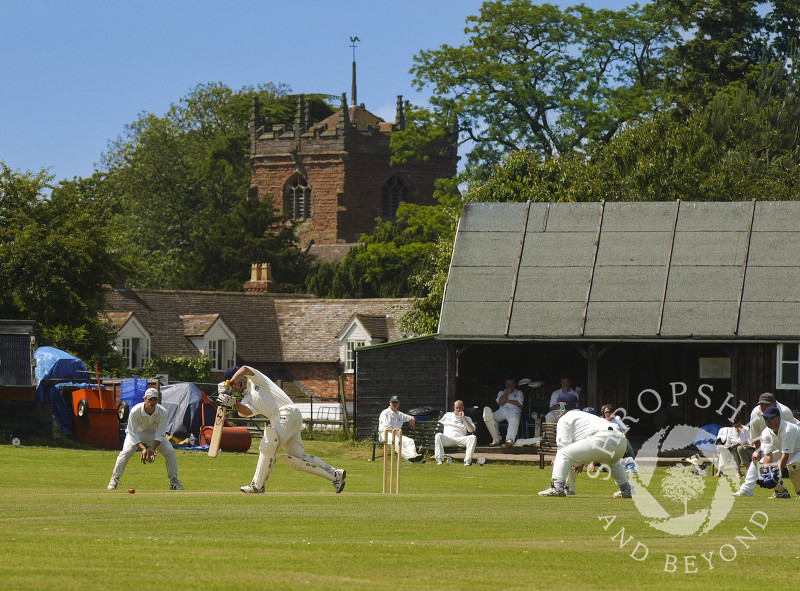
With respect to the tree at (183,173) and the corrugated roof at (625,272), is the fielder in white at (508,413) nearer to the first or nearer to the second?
the corrugated roof at (625,272)

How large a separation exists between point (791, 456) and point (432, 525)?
7.92 metres

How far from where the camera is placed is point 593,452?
17.6m

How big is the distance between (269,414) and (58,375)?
2404 cm

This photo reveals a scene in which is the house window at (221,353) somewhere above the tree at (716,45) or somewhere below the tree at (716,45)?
below

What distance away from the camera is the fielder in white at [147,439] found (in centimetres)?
2027

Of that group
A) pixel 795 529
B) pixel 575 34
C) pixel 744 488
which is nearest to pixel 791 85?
pixel 575 34

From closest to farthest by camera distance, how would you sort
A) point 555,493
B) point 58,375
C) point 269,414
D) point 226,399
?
point 226,399, point 269,414, point 555,493, point 58,375

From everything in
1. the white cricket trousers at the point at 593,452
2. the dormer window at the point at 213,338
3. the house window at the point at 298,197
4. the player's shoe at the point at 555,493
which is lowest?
the player's shoe at the point at 555,493

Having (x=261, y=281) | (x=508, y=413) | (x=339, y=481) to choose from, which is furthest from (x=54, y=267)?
(x=261, y=281)

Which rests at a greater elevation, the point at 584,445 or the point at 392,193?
the point at 392,193

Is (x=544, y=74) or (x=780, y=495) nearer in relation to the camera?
(x=780, y=495)

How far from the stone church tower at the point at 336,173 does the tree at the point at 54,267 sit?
6327 centimetres

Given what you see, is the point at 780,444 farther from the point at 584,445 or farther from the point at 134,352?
the point at 134,352

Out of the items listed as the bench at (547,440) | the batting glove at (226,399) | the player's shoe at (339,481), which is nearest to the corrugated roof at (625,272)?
the bench at (547,440)
